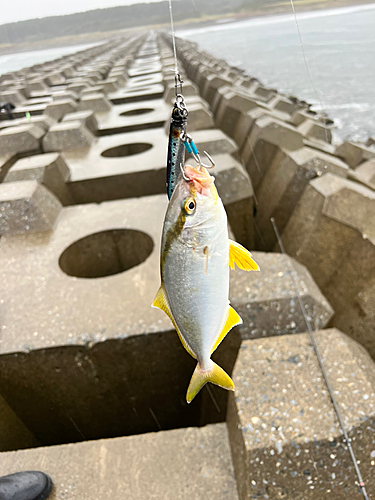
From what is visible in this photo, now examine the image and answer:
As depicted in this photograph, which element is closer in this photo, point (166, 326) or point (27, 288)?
point (166, 326)

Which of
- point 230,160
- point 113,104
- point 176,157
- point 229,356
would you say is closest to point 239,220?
point 230,160

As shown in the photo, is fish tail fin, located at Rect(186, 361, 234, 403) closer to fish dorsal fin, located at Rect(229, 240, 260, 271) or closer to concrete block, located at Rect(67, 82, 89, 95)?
fish dorsal fin, located at Rect(229, 240, 260, 271)

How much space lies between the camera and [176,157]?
1.09 metres

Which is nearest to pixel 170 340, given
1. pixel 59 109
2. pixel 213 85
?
pixel 59 109

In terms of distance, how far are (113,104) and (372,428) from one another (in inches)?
382

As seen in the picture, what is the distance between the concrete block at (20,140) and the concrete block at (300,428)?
5622 millimetres

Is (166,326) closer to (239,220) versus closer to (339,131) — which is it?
(239,220)

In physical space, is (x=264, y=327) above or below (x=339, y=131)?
above

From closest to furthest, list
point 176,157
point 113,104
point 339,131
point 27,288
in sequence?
point 176,157
point 27,288
point 113,104
point 339,131

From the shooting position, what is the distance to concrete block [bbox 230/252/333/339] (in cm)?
238

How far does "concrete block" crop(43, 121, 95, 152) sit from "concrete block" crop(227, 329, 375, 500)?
5.47 m

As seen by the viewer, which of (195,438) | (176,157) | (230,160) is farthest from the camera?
(230,160)

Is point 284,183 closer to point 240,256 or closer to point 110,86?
point 240,256

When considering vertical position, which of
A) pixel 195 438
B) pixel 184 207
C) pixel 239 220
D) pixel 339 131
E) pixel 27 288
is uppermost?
pixel 184 207
